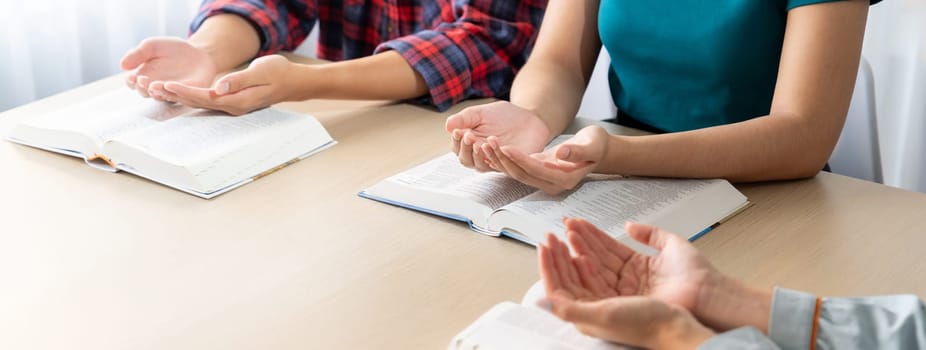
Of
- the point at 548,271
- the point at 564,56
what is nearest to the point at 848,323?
the point at 548,271

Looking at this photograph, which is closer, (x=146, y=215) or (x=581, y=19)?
(x=146, y=215)

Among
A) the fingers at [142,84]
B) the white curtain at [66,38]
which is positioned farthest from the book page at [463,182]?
the white curtain at [66,38]

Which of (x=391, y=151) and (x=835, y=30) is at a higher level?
(x=835, y=30)

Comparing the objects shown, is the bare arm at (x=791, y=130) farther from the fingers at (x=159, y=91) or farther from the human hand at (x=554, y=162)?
the fingers at (x=159, y=91)

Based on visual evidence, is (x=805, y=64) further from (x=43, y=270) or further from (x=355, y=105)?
(x=43, y=270)

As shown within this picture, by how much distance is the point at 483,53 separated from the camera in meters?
1.65

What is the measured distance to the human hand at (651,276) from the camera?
90cm

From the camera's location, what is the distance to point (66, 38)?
2.27 m

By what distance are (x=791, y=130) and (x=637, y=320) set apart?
500mm

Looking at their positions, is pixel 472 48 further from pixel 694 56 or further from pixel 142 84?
pixel 142 84

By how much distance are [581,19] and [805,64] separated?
0.41 meters

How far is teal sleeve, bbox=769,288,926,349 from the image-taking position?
0.86 meters

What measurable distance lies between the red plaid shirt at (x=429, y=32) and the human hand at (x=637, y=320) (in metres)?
0.77

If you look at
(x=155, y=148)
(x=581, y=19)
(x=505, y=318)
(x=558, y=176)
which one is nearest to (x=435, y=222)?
(x=558, y=176)
